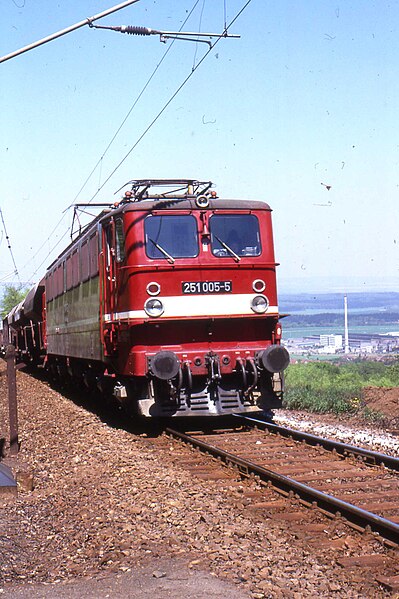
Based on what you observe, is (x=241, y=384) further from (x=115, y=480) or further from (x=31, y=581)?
(x=31, y=581)

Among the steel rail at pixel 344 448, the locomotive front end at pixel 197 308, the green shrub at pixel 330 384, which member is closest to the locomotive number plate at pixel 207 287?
the locomotive front end at pixel 197 308

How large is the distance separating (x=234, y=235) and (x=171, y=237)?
1.02 meters

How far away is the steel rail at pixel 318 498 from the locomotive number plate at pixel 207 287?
8.07 feet

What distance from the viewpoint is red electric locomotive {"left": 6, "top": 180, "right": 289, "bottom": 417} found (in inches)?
442

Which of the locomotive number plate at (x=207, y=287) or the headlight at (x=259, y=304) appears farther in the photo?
the headlight at (x=259, y=304)

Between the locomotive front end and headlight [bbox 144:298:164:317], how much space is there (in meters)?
0.01

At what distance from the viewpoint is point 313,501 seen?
724 centimetres

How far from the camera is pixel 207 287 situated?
1144 centimetres

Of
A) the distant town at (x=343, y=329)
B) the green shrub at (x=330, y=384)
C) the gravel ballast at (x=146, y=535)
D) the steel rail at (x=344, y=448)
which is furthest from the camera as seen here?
the distant town at (x=343, y=329)

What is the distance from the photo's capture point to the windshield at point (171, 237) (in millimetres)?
11430

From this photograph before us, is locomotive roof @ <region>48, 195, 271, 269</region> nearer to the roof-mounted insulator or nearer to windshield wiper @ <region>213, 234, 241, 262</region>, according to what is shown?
windshield wiper @ <region>213, 234, 241, 262</region>

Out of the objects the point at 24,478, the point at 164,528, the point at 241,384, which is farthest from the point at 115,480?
the point at 241,384

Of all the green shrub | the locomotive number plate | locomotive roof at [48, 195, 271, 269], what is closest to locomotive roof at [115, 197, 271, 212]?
locomotive roof at [48, 195, 271, 269]

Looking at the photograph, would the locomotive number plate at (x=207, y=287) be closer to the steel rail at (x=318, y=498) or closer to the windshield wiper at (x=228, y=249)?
the windshield wiper at (x=228, y=249)
